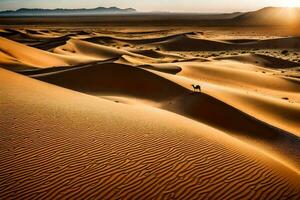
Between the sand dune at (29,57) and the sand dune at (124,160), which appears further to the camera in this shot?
the sand dune at (29,57)

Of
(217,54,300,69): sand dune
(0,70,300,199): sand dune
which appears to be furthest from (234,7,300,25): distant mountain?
(0,70,300,199): sand dune

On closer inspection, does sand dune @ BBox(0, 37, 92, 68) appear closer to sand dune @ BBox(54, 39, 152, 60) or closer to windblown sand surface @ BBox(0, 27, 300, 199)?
sand dune @ BBox(54, 39, 152, 60)

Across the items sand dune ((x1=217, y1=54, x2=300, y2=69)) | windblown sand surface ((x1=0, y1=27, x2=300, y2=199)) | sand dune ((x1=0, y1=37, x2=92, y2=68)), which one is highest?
windblown sand surface ((x1=0, y1=27, x2=300, y2=199))

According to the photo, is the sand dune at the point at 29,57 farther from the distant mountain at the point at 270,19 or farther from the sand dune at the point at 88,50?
the distant mountain at the point at 270,19

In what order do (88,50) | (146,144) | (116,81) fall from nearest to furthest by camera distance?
(146,144) → (116,81) → (88,50)

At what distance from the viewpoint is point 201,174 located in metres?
5.86

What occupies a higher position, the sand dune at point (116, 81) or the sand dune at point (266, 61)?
the sand dune at point (116, 81)

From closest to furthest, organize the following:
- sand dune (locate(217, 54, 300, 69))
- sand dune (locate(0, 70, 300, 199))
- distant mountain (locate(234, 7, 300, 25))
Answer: sand dune (locate(0, 70, 300, 199)) < sand dune (locate(217, 54, 300, 69)) < distant mountain (locate(234, 7, 300, 25))

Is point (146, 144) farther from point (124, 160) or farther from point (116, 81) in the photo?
point (116, 81)

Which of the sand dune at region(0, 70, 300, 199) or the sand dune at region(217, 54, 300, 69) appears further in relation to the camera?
the sand dune at region(217, 54, 300, 69)

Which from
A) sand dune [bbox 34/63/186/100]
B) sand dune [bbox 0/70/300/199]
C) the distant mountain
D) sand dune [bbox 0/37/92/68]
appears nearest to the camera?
sand dune [bbox 0/70/300/199]

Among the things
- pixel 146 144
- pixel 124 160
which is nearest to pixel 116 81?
pixel 146 144

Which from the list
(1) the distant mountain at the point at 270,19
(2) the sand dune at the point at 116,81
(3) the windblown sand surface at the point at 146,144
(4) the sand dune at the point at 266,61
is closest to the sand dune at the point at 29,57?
(2) the sand dune at the point at 116,81

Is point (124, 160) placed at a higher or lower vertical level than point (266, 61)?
higher
